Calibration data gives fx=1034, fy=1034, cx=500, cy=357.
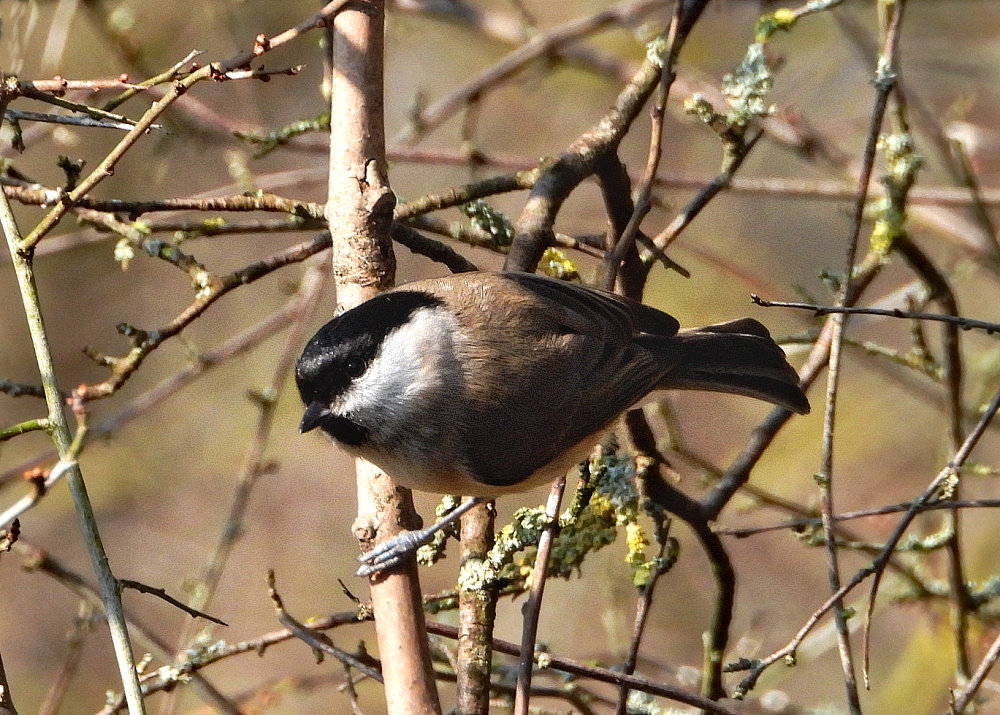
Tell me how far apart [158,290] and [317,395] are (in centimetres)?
344

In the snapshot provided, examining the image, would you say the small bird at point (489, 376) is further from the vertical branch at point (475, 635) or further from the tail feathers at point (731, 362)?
the vertical branch at point (475, 635)

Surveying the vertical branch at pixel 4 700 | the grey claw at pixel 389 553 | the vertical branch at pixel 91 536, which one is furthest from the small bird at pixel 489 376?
the vertical branch at pixel 4 700

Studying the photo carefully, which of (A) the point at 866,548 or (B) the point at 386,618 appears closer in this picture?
(B) the point at 386,618

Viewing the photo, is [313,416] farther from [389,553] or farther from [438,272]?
[438,272]

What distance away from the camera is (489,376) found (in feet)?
7.77

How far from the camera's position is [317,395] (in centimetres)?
224

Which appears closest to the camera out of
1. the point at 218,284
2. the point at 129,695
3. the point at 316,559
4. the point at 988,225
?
the point at 129,695

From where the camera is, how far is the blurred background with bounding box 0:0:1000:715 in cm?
421

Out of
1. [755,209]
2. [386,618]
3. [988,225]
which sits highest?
[755,209]

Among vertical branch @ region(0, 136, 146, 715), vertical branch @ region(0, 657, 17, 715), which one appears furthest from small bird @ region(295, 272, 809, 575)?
vertical branch @ region(0, 657, 17, 715)

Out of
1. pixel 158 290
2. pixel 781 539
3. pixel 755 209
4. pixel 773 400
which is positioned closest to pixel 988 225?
pixel 773 400

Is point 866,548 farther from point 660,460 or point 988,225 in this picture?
point 988,225

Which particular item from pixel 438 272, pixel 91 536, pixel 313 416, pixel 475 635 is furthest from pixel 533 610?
pixel 438 272

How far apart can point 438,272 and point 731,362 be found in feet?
8.08
